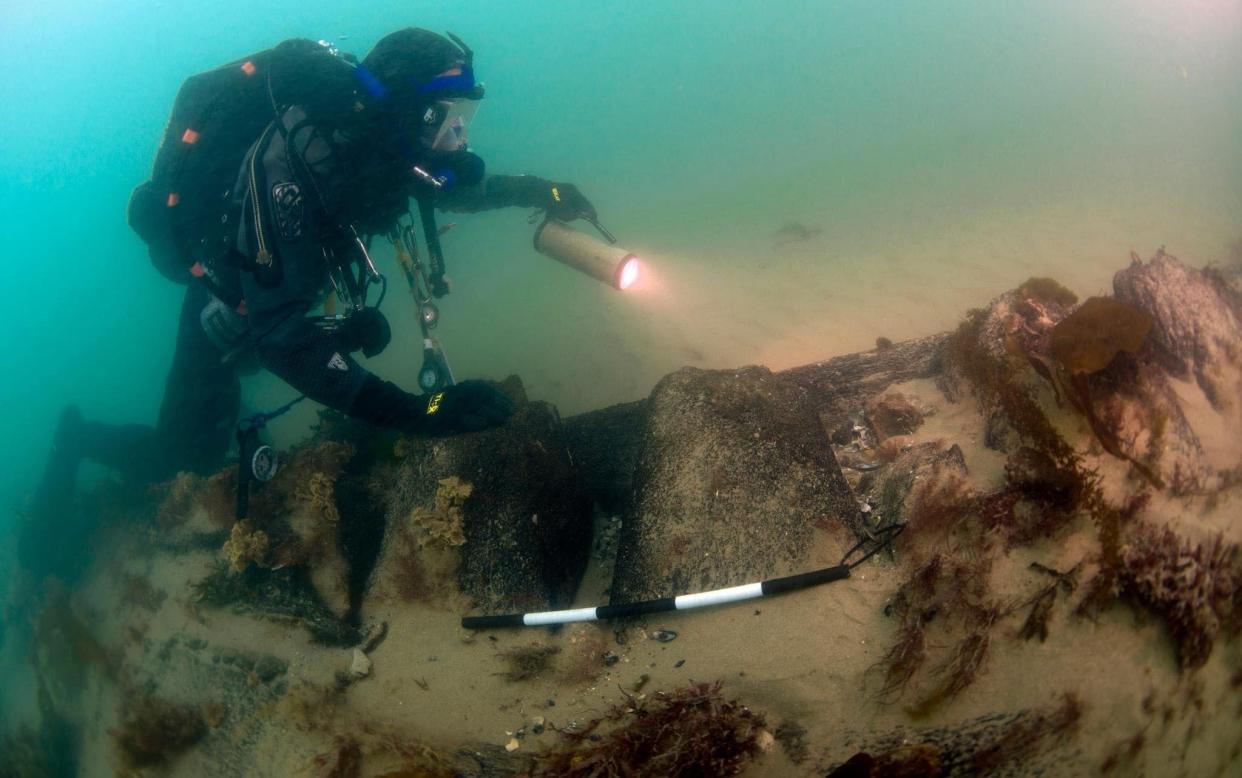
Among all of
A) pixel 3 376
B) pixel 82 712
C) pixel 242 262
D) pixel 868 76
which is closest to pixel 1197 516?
pixel 242 262

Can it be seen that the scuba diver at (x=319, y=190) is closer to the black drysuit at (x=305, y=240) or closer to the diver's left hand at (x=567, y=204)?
the black drysuit at (x=305, y=240)

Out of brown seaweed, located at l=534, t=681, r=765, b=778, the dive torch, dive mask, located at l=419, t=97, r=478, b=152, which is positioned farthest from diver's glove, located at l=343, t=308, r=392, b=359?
brown seaweed, located at l=534, t=681, r=765, b=778

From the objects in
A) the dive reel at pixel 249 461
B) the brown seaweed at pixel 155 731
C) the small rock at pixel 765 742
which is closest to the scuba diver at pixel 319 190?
the dive reel at pixel 249 461

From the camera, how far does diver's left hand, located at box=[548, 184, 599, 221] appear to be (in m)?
6.37

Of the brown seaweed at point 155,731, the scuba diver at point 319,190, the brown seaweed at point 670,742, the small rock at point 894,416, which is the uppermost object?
the scuba diver at point 319,190

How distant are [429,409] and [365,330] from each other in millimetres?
722

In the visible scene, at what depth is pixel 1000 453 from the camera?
112 inches

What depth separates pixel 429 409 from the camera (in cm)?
404

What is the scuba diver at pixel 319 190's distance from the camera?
3646 millimetres

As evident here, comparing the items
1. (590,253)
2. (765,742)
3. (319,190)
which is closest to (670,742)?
(765,742)

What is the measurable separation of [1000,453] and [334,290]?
4.54 metres

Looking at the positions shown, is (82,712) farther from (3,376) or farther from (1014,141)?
(3,376)

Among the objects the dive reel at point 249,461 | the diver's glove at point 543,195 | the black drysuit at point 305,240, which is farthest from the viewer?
the diver's glove at point 543,195

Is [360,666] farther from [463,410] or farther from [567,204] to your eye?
[567,204]
